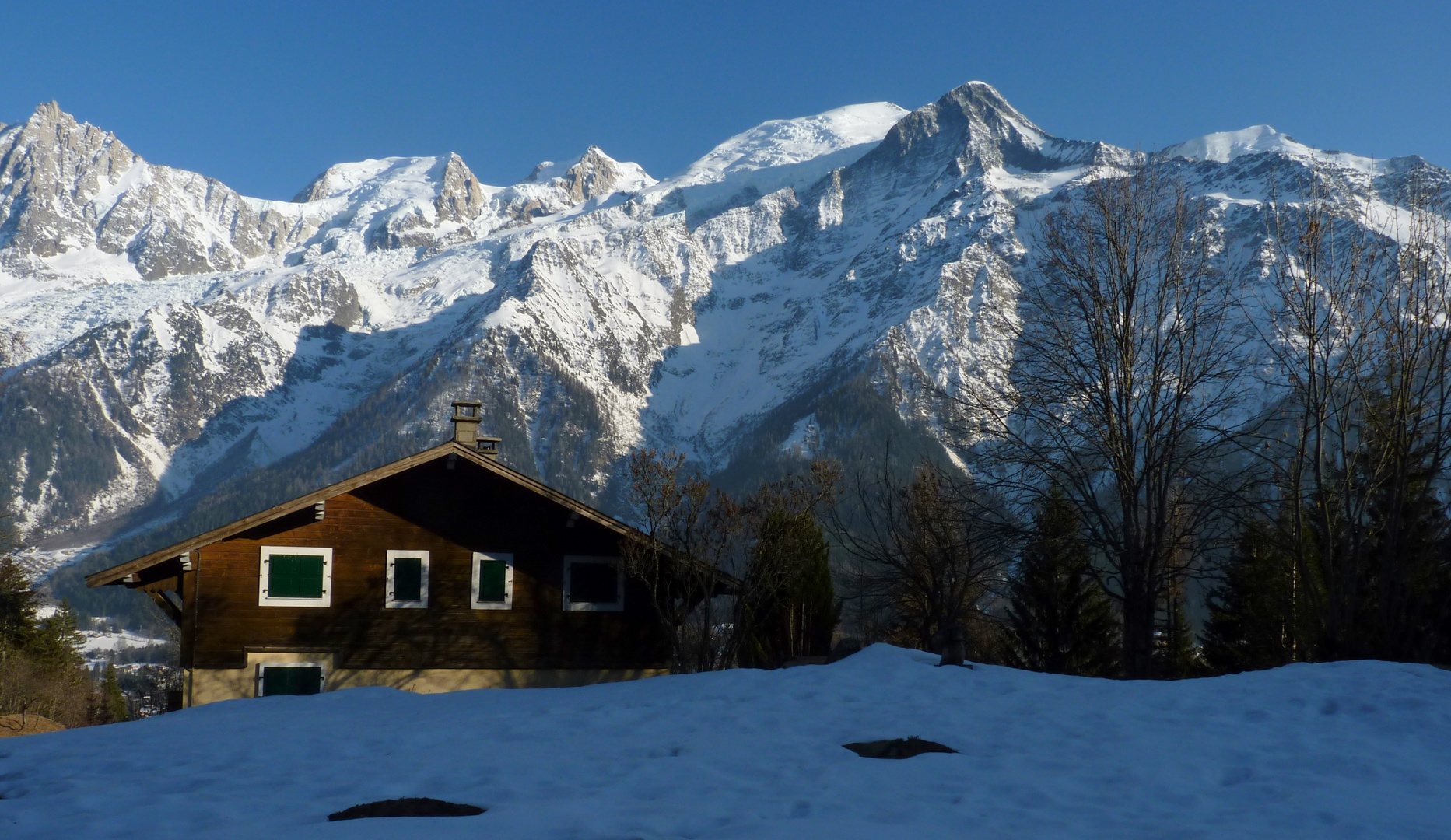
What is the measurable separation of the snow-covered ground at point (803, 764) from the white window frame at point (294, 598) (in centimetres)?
1020

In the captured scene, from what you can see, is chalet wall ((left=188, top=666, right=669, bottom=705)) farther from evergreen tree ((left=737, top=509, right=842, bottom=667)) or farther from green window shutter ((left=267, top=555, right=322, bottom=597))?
evergreen tree ((left=737, top=509, right=842, bottom=667))

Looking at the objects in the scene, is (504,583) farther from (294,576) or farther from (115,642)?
(115,642)

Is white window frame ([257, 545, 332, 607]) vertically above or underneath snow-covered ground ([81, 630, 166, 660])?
above

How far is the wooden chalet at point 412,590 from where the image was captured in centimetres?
2203

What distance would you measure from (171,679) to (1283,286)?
3025 inches

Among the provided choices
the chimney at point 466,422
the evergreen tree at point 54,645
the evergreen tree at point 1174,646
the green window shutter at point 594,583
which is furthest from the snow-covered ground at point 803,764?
the evergreen tree at point 54,645

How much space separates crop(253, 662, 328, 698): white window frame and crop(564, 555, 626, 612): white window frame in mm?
5374

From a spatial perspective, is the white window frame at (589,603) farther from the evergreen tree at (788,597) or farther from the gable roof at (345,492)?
the evergreen tree at (788,597)

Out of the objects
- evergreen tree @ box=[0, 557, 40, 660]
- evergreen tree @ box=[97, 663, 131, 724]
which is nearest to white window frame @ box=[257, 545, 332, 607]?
evergreen tree @ box=[0, 557, 40, 660]

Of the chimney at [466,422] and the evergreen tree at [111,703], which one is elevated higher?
the chimney at [466,422]

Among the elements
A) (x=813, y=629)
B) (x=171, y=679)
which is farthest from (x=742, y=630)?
(x=171, y=679)

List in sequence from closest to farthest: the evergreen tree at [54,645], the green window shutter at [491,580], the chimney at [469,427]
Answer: the green window shutter at [491,580]
the chimney at [469,427]
the evergreen tree at [54,645]

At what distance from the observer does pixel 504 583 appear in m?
23.3

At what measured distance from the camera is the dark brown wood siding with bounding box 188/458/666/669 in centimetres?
2220
